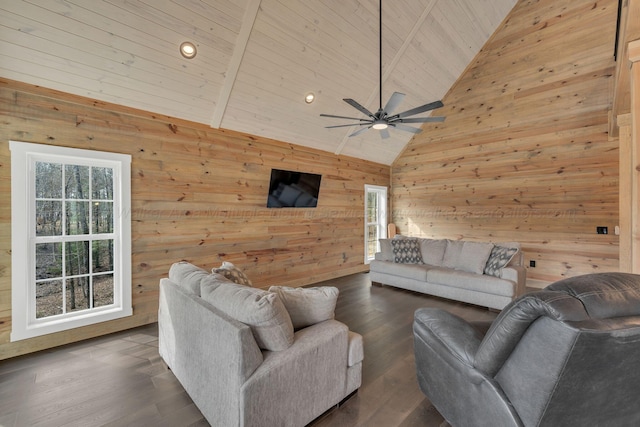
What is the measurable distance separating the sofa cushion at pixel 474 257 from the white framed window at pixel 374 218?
2.36m

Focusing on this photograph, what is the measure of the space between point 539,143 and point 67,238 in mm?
7208

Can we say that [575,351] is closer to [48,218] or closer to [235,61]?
[235,61]

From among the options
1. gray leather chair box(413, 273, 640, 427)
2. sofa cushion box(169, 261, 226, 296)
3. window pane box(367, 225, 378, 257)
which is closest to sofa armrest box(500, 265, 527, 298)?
gray leather chair box(413, 273, 640, 427)

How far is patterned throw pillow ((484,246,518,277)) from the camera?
3930 mm

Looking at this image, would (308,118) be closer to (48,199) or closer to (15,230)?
(48,199)

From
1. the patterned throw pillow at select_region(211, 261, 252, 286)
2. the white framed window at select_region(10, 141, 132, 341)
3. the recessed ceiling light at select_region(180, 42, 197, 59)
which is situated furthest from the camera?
the recessed ceiling light at select_region(180, 42, 197, 59)

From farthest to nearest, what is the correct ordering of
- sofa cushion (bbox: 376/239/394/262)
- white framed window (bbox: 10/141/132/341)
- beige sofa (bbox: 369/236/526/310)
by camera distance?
sofa cushion (bbox: 376/239/394/262)
beige sofa (bbox: 369/236/526/310)
white framed window (bbox: 10/141/132/341)

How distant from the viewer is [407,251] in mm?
5023

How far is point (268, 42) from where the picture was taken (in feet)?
10.9

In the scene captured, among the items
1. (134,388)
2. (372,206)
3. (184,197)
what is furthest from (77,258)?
(372,206)

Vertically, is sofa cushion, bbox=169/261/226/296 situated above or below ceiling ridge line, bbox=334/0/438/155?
below

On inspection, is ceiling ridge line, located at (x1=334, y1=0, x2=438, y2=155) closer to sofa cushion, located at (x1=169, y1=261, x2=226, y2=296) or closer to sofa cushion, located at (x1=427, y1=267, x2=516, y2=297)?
sofa cushion, located at (x1=427, y1=267, x2=516, y2=297)

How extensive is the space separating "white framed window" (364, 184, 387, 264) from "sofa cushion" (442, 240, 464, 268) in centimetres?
204


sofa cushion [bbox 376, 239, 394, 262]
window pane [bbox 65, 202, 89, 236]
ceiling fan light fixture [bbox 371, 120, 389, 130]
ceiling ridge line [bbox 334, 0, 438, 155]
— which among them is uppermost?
ceiling ridge line [bbox 334, 0, 438, 155]
